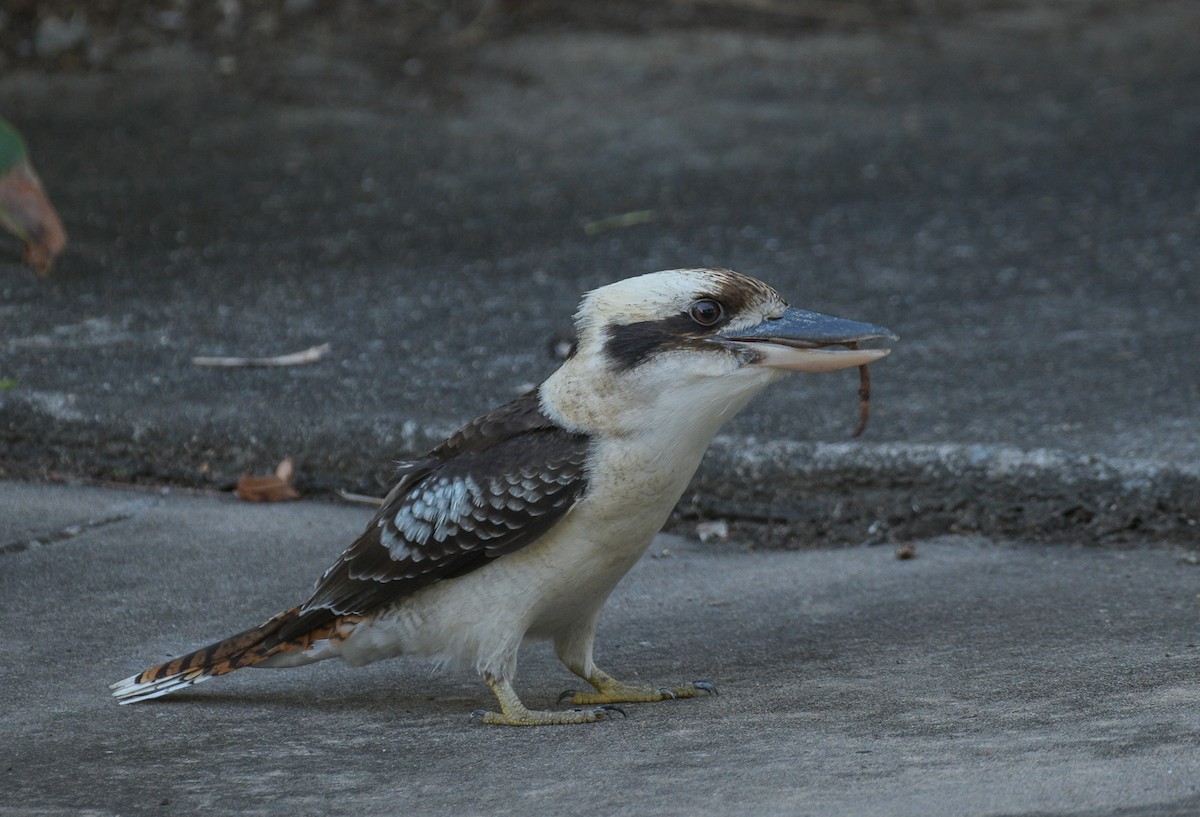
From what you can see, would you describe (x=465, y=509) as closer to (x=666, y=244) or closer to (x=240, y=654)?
(x=240, y=654)

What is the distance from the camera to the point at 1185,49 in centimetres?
906

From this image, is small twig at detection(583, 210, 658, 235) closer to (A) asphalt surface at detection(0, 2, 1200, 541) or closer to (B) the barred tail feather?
(A) asphalt surface at detection(0, 2, 1200, 541)

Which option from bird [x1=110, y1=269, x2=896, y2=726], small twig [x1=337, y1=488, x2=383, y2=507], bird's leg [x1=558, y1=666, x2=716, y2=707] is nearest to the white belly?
bird [x1=110, y1=269, x2=896, y2=726]

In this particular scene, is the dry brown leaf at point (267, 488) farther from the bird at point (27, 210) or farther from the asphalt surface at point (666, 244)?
the bird at point (27, 210)

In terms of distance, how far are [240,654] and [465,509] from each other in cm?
61

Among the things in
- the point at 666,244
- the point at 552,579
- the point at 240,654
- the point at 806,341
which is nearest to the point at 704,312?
the point at 806,341

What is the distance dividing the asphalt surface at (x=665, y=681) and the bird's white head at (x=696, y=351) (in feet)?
2.16

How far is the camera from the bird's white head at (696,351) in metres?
3.22

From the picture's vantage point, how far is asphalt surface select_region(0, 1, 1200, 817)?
294 centimetres

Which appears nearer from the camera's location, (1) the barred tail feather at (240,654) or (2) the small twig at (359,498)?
(1) the barred tail feather at (240,654)

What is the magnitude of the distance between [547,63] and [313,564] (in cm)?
516

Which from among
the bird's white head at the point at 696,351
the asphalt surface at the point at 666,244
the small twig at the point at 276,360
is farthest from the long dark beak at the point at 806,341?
the small twig at the point at 276,360

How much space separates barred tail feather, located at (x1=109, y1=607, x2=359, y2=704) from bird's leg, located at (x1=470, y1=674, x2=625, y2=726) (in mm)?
374

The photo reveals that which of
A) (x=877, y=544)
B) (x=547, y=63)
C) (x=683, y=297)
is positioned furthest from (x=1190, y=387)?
(x=547, y=63)
